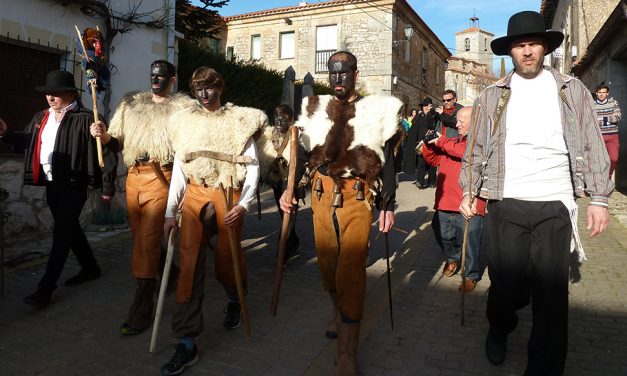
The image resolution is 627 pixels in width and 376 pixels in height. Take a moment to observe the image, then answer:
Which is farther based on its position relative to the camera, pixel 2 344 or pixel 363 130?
pixel 2 344

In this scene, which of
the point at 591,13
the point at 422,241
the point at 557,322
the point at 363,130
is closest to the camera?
the point at 557,322

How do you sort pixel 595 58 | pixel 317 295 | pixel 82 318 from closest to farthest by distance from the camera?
1. pixel 82 318
2. pixel 317 295
3. pixel 595 58

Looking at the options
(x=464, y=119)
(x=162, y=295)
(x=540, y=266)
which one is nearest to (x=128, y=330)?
(x=162, y=295)

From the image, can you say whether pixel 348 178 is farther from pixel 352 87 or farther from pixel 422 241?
pixel 422 241

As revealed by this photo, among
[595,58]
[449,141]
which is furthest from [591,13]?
[449,141]

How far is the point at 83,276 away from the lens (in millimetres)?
4812

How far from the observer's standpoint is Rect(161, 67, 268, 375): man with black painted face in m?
3.17

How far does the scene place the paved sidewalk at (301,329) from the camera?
3.12 m

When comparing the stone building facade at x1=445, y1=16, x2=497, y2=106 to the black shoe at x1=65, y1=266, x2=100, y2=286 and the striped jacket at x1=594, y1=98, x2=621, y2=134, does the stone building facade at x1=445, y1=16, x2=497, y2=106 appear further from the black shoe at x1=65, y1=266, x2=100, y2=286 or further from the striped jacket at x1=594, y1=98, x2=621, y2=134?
the black shoe at x1=65, y1=266, x2=100, y2=286

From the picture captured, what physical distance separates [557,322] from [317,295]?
7.43 feet

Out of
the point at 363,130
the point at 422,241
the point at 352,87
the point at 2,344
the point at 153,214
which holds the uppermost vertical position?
the point at 352,87

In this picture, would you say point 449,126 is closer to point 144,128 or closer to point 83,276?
point 144,128

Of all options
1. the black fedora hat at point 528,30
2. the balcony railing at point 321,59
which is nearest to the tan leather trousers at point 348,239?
the black fedora hat at point 528,30

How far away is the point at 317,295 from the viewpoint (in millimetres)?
4480
